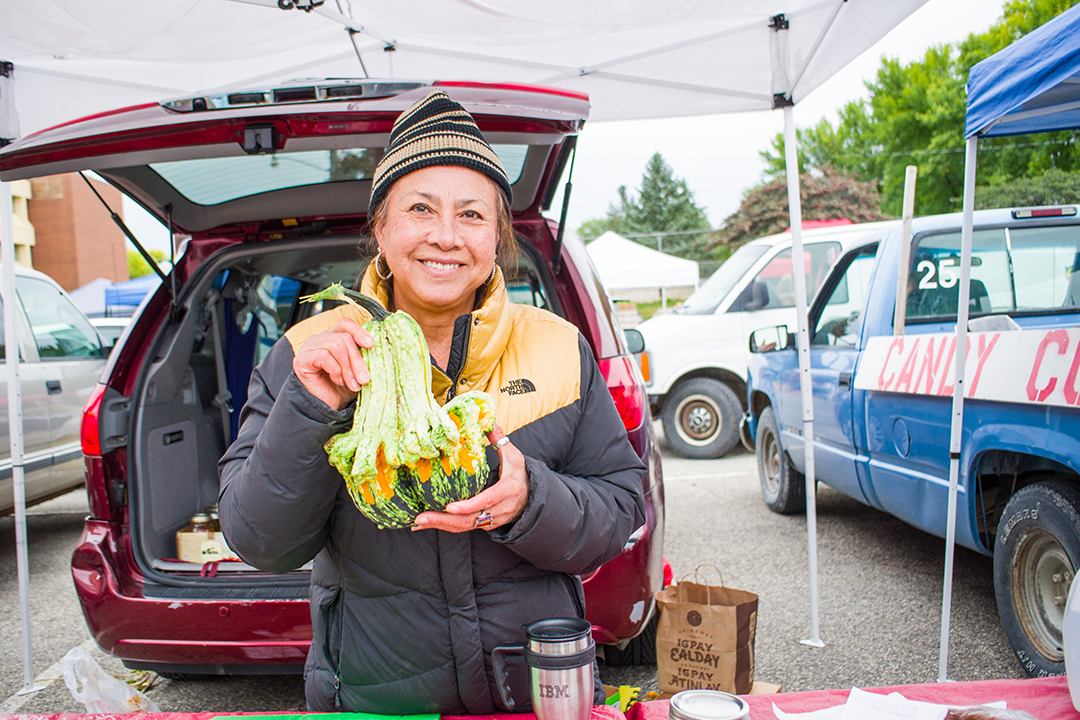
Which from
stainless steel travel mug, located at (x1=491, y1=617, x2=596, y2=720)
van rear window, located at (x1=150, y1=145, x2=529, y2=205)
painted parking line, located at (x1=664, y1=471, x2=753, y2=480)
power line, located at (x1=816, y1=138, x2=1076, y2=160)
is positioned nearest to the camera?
stainless steel travel mug, located at (x1=491, y1=617, x2=596, y2=720)

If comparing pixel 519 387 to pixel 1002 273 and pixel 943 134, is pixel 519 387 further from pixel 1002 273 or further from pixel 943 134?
pixel 943 134

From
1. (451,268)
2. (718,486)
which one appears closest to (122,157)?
(451,268)

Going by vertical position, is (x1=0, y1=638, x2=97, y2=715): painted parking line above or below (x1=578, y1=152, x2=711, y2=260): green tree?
below

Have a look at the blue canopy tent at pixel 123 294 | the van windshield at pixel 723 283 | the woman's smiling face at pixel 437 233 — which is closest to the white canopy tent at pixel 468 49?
the woman's smiling face at pixel 437 233

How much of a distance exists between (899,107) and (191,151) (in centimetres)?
3976

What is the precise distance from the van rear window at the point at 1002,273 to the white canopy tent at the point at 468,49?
107cm

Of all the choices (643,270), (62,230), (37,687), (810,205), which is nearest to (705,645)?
(37,687)

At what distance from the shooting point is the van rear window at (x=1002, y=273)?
3.83 metres

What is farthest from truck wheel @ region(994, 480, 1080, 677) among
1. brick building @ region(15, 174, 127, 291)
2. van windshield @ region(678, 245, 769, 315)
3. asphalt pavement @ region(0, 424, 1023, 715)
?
brick building @ region(15, 174, 127, 291)

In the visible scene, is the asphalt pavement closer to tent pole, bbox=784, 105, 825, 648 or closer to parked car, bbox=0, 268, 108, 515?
tent pole, bbox=784, 105, 825, 648

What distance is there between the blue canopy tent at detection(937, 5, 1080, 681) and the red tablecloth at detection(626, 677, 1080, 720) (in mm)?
1519

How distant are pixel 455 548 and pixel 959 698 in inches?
42.4

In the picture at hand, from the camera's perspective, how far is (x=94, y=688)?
2.58 meters

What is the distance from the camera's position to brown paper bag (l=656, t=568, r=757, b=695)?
2.63m
